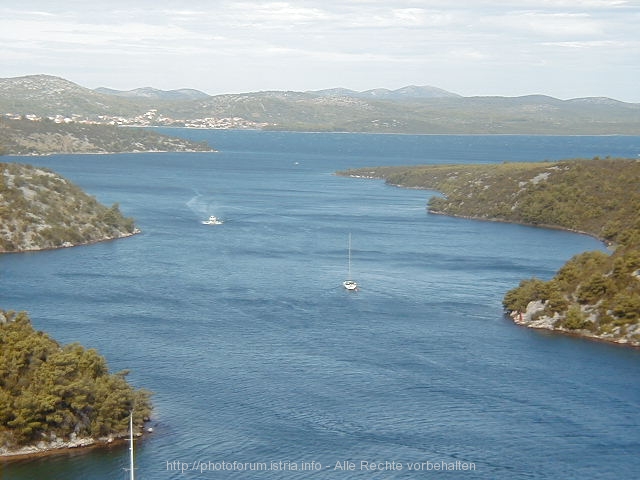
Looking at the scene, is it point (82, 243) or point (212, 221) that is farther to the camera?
point (212, 221)

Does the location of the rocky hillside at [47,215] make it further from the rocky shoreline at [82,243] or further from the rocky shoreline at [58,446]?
the rocky shoreline at [58,446]

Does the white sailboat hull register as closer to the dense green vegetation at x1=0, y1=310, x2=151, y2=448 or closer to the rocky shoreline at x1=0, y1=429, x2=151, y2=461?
the dense green vegetation at x1=0, y1=310, x2=151, y2=448

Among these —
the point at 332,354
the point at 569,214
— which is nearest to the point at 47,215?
the point at 332,354

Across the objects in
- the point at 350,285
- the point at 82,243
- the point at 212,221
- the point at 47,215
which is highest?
the point at 47,215

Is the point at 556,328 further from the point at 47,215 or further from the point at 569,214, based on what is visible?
the point at 47,215

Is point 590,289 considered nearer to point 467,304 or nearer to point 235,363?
point 467,304

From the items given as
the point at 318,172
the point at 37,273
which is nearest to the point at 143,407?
the point at 37,273

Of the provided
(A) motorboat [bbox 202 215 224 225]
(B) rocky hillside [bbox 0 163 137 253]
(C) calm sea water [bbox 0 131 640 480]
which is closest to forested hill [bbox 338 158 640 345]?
(C) calm sea water [bbox 0 131 640 480]

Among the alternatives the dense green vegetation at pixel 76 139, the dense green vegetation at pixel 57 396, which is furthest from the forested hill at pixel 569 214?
the dense green vegetation at pixel 76 139
